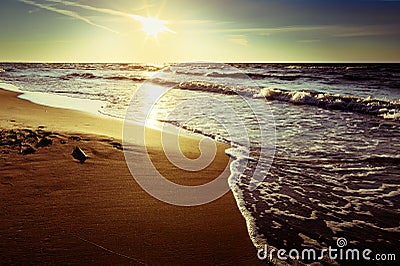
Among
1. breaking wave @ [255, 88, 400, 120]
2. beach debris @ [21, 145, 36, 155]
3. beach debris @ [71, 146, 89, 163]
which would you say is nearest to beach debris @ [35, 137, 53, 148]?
beach debris @ [21, 145, 36, 155]

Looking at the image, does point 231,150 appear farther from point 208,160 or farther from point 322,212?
point 322,212

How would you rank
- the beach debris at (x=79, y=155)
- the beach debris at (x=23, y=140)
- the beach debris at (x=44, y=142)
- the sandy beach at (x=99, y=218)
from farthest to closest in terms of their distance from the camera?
the beach debris at (x=44, y=142)
the beach debris at (x=23, y=140)
the beach debris at (x=79, y=155)
the sandy beach at (x=99, y=218)

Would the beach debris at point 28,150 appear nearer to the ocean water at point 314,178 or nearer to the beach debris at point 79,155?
the beach debris at point 79,155

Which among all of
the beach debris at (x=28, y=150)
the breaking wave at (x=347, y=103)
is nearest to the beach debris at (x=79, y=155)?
the beach debris at (x=28, y=150)

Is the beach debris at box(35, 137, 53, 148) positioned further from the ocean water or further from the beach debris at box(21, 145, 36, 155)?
the ocean water

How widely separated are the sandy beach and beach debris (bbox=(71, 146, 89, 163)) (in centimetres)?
9

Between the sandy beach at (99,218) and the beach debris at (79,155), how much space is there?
9cm

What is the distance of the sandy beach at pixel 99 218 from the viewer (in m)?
2.55

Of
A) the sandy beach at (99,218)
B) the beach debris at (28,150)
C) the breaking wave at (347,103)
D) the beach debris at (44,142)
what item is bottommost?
the sandy beach at (99,218)

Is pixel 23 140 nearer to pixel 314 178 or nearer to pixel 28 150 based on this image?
pixel 28 150

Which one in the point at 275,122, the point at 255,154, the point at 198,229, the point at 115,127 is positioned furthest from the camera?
the point at 275,122

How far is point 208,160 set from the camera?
536cm

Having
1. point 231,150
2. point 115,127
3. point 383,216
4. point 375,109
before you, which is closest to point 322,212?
point 383,216

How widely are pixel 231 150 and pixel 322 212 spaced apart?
270 cm
